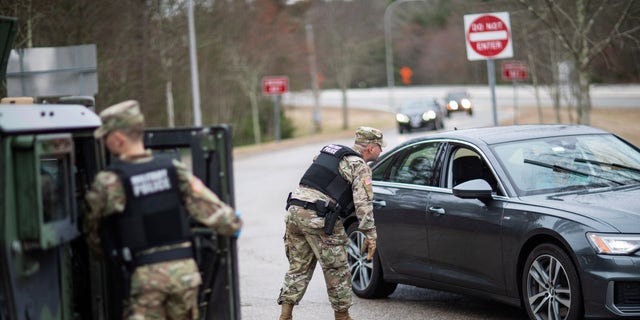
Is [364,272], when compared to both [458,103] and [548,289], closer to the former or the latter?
[548,289]

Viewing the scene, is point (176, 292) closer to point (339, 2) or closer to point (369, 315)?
point (369, 315)

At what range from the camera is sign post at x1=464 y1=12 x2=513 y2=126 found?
13.8 m

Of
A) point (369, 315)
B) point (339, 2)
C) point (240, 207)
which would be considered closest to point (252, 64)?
point (339, 2)

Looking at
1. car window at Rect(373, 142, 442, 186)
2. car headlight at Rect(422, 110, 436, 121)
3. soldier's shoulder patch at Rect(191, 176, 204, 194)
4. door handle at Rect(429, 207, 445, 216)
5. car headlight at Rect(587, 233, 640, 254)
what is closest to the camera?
soldier's shoulder patch at Rect(191, 176, 204, 194)

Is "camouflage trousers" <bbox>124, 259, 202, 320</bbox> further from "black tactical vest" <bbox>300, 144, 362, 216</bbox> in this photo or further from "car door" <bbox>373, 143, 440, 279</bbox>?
"car door" <bbox>373, 143, 440, 279</bbox>

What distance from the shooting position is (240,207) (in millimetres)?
18156

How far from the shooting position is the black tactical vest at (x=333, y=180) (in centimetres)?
713

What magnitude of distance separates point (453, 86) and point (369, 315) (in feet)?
253

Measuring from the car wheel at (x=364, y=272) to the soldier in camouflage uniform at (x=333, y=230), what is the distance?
1.38m

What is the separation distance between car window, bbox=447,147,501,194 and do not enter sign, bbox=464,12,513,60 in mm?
5834

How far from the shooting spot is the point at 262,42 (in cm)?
4669

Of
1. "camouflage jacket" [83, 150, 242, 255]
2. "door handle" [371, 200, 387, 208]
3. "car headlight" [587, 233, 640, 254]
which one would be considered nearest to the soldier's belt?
"door handle" [371, 200, 387, 208]

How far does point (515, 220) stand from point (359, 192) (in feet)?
3.73

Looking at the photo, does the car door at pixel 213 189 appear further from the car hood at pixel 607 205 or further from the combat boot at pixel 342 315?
the car hood at pixel 607 205
